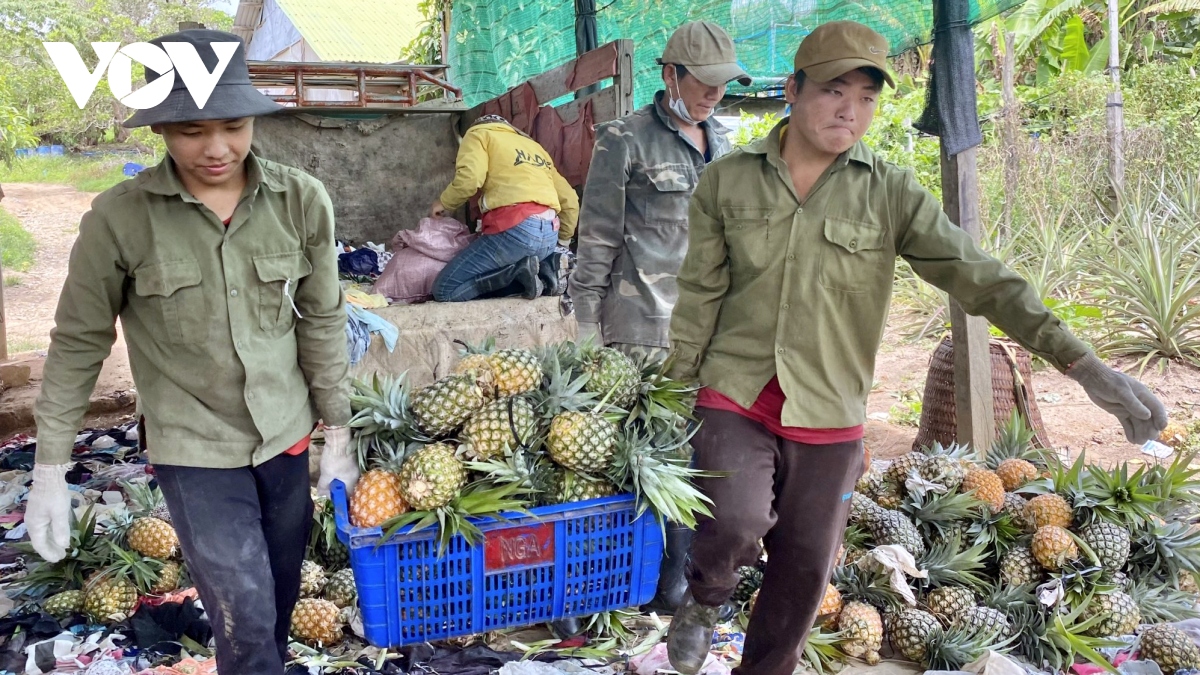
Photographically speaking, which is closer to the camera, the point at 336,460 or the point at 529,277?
the point at 336,460

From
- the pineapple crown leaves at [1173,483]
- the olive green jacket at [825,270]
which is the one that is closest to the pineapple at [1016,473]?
the pineapple crown leaves at [1173,483]

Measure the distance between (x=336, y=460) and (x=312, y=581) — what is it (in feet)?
3.64

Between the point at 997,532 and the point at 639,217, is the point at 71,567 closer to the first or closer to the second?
the point at 639,217

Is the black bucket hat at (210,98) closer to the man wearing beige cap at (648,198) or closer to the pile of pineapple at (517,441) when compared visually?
the pile of pineapple at (517,441)

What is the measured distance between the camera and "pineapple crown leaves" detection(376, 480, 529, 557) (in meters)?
2.86

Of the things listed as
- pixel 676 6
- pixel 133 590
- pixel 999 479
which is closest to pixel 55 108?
pixel 676 6

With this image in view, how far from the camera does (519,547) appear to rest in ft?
10.0

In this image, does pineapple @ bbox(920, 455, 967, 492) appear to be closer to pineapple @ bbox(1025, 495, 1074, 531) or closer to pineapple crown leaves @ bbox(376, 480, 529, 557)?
pineapple @ bbox(1025, 495, 1074, 531)

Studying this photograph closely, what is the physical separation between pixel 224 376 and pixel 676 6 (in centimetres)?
626

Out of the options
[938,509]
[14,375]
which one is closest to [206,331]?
[938,509]

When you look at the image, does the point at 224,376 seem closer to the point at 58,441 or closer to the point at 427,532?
the point at 58,441

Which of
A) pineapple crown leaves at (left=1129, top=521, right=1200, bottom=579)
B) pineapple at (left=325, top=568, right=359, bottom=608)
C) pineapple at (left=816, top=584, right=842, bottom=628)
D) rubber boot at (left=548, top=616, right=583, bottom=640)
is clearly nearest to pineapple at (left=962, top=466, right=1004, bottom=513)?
pineapple crown leaves at (left=1129, top=521, right=1200, bottom=579)

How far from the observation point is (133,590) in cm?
383

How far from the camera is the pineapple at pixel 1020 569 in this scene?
13.1 ft
